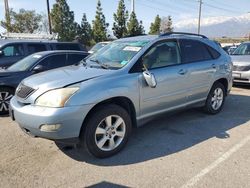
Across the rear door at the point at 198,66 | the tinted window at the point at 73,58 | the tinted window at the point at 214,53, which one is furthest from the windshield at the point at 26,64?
the tinted window at the point at 214,53

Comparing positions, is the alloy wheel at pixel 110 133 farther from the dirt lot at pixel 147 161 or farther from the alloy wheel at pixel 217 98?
the alloy wheel at pixel 217 98

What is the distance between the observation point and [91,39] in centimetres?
3192

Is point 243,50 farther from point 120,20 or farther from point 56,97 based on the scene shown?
point 120,20

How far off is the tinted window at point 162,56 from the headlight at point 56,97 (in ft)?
4.58

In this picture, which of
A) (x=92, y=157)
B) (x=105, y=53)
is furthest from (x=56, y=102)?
(x=105, y=53)

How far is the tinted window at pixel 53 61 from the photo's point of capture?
6836 millimetres

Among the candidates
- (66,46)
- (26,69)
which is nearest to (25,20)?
(66,46)

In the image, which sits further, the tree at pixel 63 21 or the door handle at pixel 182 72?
the tree at pixel 63 21

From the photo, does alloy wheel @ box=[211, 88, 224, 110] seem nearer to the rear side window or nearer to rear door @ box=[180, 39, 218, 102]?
rear door @ box=[180, 39, 218, 102]

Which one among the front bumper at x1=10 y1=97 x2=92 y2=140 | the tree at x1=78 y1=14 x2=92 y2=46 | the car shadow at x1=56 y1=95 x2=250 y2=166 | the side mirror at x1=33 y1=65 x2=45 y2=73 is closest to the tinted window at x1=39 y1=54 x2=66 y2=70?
the side mirror at x1=33 y1=65 x2=45 y2=73

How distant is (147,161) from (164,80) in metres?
1.39

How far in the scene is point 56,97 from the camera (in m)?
→ 3.56

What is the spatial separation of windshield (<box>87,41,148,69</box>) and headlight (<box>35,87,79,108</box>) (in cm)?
97

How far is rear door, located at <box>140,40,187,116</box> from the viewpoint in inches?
173
